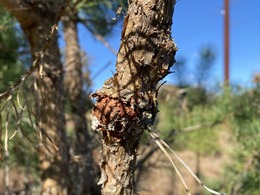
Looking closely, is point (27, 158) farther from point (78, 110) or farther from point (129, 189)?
point (129, 189)

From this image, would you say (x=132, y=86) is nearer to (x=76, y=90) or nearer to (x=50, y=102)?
(x=50, y=102)

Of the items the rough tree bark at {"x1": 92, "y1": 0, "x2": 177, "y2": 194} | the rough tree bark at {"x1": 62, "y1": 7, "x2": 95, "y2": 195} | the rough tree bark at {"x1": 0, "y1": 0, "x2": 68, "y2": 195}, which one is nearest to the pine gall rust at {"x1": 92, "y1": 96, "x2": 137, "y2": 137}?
the rough tree bark at {"x1": 92, "y1": 0, "x2": 177, "y2": 194}

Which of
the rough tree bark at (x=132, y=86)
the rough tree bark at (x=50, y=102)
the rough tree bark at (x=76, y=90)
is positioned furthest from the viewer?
the rough tree bark at (x=76, y=90)

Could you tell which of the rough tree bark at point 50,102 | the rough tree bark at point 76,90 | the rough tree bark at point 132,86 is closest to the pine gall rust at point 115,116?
the rough tree bark at point 132,86

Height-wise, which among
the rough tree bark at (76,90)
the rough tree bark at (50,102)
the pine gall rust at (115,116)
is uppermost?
the rough tree bark at (76,90)

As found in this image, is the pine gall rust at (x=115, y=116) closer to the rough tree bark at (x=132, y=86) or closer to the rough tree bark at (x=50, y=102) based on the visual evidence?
the rough tree bark at (x=132, y=86)

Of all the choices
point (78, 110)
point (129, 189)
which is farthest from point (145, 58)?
point (78, 110)

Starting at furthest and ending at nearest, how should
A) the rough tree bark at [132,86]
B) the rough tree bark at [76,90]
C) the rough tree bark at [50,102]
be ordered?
the rough tree bark at [76,90] → the rough tree bark at [50,102] → the rough tree bark at [132,86]
